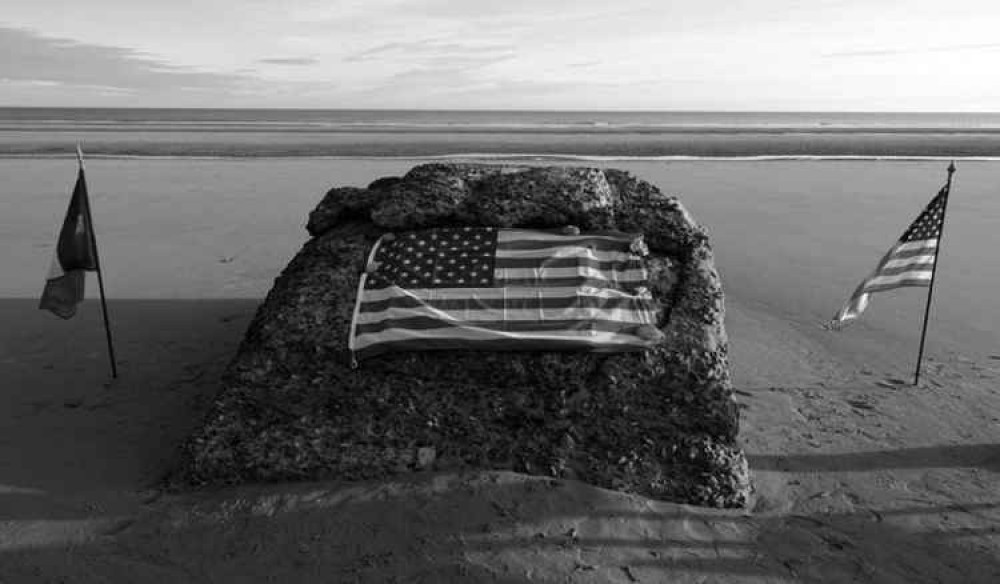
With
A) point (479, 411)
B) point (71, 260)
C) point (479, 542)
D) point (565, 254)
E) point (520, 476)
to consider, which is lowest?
point (479, 542)

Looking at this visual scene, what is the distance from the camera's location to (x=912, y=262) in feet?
21.9

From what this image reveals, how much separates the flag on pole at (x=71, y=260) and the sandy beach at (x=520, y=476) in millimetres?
953

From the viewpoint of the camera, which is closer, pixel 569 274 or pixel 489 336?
pixel 489 336

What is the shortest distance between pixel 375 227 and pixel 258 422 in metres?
2.08

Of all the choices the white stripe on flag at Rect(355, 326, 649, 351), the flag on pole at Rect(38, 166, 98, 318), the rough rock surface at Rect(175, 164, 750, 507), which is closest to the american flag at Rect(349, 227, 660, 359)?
the white stripe on flag at Rect(355, 326, 649, 351)

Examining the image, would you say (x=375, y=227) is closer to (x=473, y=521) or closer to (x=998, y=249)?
(x=473, y=521)

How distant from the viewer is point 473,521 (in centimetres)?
465

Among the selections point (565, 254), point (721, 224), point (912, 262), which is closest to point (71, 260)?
point (565, 254)

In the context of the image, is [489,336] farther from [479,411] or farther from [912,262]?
[912,262]

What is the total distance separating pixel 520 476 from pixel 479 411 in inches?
A: 23.2

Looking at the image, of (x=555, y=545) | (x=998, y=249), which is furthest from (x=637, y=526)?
(x=998, y=249)

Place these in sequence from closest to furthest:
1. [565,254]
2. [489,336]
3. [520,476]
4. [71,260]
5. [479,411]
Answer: [520,476] < [479,411] < [489,336] < [565,254] < [71,260]

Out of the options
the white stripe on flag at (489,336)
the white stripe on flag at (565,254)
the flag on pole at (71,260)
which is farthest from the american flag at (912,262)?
the flag on pole at (71,260)

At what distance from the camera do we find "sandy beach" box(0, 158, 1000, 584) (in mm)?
4367
